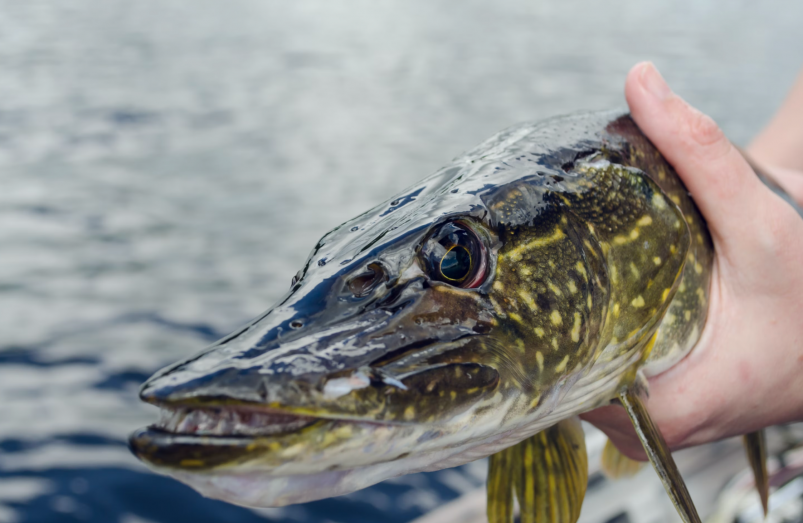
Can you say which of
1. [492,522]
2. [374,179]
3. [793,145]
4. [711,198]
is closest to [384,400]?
[492,522]

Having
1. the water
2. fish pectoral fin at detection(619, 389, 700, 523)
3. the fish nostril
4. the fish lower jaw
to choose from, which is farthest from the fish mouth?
the water

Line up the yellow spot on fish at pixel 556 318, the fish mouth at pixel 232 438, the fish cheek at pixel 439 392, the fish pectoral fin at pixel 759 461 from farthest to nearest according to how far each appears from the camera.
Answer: the fish pectoral fin at pixel 759 461, the yellow spot on fish at pixel 556 318, the fish cheek at pixel 439 392, the fish mouth at pixel 232 438

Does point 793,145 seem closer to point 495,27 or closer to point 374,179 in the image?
point 374,179

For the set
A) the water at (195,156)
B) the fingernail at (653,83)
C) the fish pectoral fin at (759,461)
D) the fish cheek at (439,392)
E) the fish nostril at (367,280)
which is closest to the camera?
the fish cheek at (439,392)

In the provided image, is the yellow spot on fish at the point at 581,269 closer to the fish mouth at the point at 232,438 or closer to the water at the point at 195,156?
the fish mouth at the point at 232,438

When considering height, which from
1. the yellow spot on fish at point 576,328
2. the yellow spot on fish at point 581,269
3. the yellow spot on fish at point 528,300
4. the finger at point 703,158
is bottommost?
the yellow spot on fish at point 576,328

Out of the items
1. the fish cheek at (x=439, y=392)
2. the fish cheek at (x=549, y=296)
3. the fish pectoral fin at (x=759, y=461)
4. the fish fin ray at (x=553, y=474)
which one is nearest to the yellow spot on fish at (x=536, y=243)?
the fish cheek at (x=549, y=296)

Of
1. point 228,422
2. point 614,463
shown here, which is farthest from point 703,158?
point 228,422
